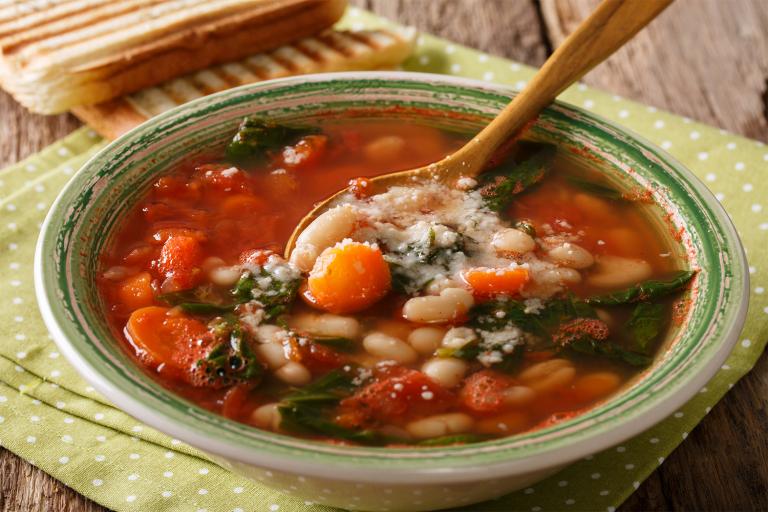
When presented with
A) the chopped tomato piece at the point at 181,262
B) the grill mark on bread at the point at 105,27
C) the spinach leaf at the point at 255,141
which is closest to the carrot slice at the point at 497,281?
the chopped tomato piece at the point at 181,262

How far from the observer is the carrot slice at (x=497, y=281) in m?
2.18

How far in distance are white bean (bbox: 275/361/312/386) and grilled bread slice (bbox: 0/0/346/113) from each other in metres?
1.84

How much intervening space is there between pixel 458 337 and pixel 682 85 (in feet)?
7.78

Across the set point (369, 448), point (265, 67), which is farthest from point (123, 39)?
point (369, 448)

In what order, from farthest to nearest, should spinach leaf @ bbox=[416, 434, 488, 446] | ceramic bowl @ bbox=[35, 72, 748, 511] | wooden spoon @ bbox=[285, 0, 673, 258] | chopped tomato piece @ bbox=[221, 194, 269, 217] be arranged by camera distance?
1. wooden spoon @ bbox=[285, 0, 673, 258]
2. chopped tomato piece @ bbox=[221, 194, 269, 217]
3. spinach leaf @ bbox=[416, 434, 488, 446]
4. ceramic bowl @ bbox=[35, 72, 748, 511]

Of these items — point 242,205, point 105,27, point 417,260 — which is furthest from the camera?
point 105,27

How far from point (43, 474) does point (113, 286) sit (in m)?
0.49

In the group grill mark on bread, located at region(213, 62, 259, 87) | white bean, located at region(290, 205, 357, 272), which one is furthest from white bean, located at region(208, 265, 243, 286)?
grill mark on bread, located at region(213, 62, 259, 87)

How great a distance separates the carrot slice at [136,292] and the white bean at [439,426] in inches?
28.6

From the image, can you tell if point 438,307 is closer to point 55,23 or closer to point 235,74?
point 235,74

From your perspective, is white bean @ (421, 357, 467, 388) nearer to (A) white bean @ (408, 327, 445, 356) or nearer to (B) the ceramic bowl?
(A) white bean @ (408, 327, 445, 356)

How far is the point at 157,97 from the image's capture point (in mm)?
3436

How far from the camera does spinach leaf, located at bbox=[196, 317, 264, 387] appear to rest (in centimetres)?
192

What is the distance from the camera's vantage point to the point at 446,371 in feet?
6.46
